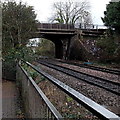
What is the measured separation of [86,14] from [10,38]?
47714 millimetres

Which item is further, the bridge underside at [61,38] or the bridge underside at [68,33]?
the bridge underside at [61,38]

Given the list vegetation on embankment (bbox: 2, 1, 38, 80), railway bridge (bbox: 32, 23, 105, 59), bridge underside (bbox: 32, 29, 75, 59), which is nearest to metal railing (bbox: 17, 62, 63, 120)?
vegetation on embankment (bbox: 2, 1, 38, 80)

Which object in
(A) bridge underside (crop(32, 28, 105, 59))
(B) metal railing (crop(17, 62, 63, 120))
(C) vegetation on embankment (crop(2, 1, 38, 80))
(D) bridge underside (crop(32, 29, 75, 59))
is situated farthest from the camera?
(D) bridge underside (crop(32, 29, 75, 59))

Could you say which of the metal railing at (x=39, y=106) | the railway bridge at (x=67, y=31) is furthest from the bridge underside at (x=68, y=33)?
the metal railing at (x=39, y=106)

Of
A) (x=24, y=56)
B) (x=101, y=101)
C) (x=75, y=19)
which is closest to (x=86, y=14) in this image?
(x=75, y=19)

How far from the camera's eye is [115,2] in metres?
30.6

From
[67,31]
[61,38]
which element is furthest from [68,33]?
[61,38]

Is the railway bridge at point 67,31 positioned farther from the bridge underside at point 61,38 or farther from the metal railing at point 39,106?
the metal railing at point 39,106

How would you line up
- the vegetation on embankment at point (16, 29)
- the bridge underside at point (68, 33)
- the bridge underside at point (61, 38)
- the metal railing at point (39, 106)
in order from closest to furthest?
the metal railing at point (39, 106)
the vegetation on embankment at point (16, 29)
the bridge underside at point (68, 33)
the bridge underside at point (61, 38)

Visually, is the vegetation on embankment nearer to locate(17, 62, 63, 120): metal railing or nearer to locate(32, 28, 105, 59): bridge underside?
locate(17, 62, 63, 120): metal railing

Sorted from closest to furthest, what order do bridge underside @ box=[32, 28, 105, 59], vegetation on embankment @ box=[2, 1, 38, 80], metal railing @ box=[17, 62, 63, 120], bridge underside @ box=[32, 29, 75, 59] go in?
1. metal railing @ box=[17, 62, 63, 120]
2. vegetation on embankment @ box=[2, 1, 38, 80]
3. bridge underside @ box=[32, 28, 105, 59]
4. bridge underside @ box=[32, 29, 75, 59]

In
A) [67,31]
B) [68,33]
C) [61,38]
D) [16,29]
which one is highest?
[67,31]

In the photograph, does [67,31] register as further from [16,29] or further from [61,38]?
[16,29]

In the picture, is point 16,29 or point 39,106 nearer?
point 39,106
